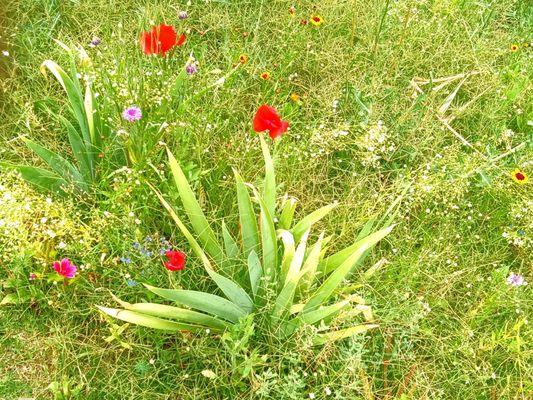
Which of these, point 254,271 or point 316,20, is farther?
point 316,20

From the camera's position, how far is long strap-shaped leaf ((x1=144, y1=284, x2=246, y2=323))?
168 centimetres

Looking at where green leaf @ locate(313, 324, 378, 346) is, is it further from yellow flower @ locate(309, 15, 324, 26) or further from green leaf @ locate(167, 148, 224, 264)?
yellow flower @ locate(309, 15, 324, 26)

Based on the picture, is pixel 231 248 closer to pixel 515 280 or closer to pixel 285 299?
pixel 285 299

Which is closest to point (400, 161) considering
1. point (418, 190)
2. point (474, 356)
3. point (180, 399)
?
point (418, 190)

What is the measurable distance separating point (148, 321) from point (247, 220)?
0.47 m

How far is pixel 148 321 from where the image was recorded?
1.75m

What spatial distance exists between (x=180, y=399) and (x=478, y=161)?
5.54 ft

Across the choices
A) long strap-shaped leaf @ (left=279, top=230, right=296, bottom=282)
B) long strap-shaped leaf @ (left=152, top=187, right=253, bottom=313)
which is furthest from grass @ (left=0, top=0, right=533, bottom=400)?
long strap-shaped leaf @ (left=279, top=230, right=296, bottom=282)

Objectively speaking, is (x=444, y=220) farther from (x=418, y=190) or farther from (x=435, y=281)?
(x=435, y=281)

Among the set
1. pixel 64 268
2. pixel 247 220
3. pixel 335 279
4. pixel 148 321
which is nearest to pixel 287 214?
pixel 247 220

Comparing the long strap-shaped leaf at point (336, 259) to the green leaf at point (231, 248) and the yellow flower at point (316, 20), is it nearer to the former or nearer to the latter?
the green leaf at point (231, 248)

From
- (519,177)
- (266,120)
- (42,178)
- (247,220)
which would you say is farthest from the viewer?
(519,177)

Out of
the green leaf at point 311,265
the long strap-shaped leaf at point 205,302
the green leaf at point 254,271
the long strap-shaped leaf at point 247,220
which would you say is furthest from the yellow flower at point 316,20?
the long strap-shaped leaf at point 205,302

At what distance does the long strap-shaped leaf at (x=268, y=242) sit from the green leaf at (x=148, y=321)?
0.31 meters
